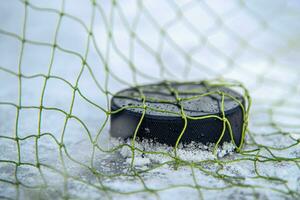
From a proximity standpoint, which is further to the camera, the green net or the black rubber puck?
the black rubber puck

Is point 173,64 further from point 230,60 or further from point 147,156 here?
point 147,156

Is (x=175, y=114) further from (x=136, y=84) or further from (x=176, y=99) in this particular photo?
(x=136, y=84)

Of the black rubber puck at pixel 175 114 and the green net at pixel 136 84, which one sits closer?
the green net at pixel 136 84

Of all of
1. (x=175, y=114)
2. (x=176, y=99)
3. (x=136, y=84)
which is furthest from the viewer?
(x=136, y=84)

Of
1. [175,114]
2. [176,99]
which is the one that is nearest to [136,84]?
[176,99]

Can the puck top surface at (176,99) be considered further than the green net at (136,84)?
Yes
